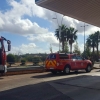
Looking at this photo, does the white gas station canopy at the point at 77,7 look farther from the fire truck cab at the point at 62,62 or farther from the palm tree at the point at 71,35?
the palm tree at the point at 71,35

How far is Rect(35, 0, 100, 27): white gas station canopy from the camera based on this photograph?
1575cm

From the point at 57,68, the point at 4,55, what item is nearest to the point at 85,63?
the point at 57,68

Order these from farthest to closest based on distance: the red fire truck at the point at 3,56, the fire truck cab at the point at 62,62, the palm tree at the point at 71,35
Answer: the palm tree at the point at 71,35, the fire truck cab at the point at 62,62, the red fire truck at the point at 3,56

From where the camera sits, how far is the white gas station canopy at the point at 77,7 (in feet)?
51.7

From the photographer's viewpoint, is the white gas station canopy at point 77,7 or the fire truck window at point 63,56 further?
the fire truck window at point 63,56

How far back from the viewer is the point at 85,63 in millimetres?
21406

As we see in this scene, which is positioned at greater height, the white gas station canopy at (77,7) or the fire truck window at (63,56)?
the white gas station canopy at (77,7)

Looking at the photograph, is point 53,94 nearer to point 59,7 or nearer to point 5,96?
point 5,96

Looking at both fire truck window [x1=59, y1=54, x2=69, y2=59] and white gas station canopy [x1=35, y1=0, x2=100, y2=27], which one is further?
fire truck window [x1=59, y1=54, x2=69, y2=59]

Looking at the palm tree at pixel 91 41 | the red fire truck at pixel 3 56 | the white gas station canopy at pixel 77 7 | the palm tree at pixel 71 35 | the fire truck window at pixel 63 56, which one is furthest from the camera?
the palm tree at pixel 91 41

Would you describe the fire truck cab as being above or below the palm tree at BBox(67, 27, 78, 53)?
below

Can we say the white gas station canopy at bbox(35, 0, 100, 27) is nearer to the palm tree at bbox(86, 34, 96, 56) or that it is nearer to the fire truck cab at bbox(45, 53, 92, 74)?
the fire truck cab at bbox(45, 53, 92, 74)

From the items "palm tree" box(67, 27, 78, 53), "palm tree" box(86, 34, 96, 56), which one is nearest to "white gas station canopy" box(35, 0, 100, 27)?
"palm tree" box(67, 27, 78, 53)

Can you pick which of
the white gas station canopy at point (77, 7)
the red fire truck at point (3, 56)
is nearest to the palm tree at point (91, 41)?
the white gas station canopy at point (77, 7)
